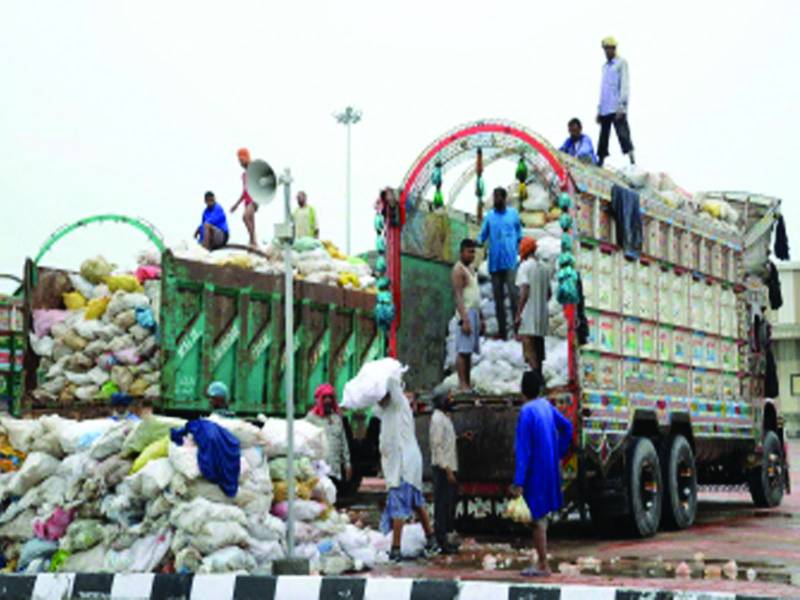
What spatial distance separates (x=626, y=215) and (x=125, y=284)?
200 inches

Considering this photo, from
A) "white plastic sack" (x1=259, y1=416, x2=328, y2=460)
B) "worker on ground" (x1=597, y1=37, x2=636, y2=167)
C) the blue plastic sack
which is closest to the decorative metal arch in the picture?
"worker on ground" (x1=597, y1=37, x2=636, y2=167)

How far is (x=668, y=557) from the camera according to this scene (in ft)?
31.5

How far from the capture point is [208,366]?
11.8 meters

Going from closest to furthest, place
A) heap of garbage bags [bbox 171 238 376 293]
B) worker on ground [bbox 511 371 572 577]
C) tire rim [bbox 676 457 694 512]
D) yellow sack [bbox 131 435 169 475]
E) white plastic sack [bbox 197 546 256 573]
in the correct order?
white plastic sack [bbox 197 546 256 573]
worker on ground [bbox 511 371 572 577]
yellow sack [bbox 131 435 169 475]
tire rim [bbox 676 457 694 512]
heap of garbage bags [bbox 171 238 376 293]

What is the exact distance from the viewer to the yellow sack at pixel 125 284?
39.5 ft

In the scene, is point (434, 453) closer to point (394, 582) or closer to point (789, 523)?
point (394, 582)

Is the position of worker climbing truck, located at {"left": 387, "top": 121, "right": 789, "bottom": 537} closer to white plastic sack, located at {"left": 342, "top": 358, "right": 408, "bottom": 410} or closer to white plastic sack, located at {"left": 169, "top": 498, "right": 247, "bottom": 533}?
white plastic sack, located at {"left": 342, "top": 358, "right": 408, "bottom": 410}

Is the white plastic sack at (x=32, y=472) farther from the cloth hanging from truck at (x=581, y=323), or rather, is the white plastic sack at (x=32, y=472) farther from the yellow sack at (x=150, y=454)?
the cloth hanging from truck at (x=581, y=323)

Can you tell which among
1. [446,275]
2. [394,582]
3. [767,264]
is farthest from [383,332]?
[767,264]

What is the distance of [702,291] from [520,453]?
5587 mm

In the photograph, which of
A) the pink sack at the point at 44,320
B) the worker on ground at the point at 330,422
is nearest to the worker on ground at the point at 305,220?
the pink sack at the point at 44,320

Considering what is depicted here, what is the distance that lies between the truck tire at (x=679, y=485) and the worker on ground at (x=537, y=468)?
3637 millimetres

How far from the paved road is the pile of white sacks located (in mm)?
1460

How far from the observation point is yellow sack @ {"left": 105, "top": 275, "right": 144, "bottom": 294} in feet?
39.5
